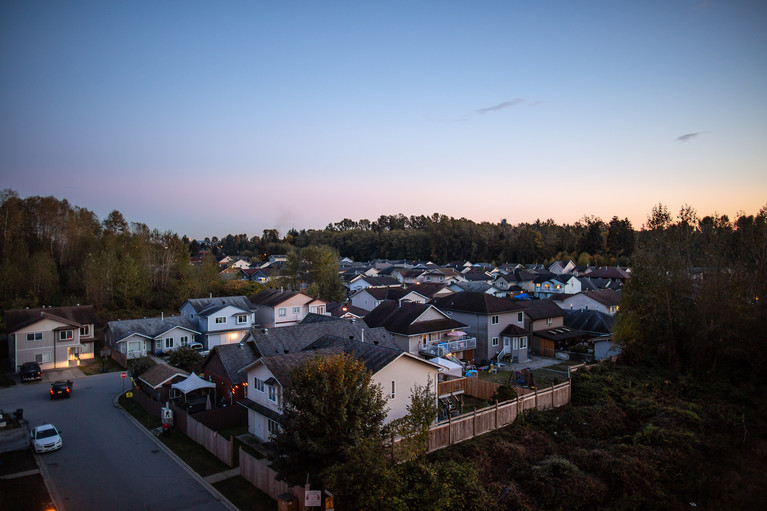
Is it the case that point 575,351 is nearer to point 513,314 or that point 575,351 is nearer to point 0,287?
point 513,314

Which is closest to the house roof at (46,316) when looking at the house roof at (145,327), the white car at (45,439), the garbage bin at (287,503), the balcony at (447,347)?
the house roof at (145,327)

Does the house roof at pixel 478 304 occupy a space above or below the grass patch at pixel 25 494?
above

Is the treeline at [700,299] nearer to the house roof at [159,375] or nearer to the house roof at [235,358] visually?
the house roof at [235,358]

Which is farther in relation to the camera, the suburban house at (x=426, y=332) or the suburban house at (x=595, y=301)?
the suburban house at (x=595, y=301)

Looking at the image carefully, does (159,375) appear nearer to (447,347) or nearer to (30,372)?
(30,372)

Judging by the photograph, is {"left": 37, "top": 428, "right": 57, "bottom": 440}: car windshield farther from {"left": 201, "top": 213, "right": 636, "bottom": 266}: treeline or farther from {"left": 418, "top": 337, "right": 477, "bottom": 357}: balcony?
{"left": 201, "top": 213, "right": 636, "bottom": 266}: treeline

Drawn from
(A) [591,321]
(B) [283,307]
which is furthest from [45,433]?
(A) [591,321]

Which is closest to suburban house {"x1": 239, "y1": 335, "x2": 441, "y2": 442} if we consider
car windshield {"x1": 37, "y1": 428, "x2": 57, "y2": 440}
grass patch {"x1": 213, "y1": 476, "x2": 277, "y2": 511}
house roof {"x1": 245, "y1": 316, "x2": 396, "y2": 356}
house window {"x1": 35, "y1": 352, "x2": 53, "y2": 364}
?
grass patch {"x1": 213, "y1": 476, "x2": 277, "y2": 511}
